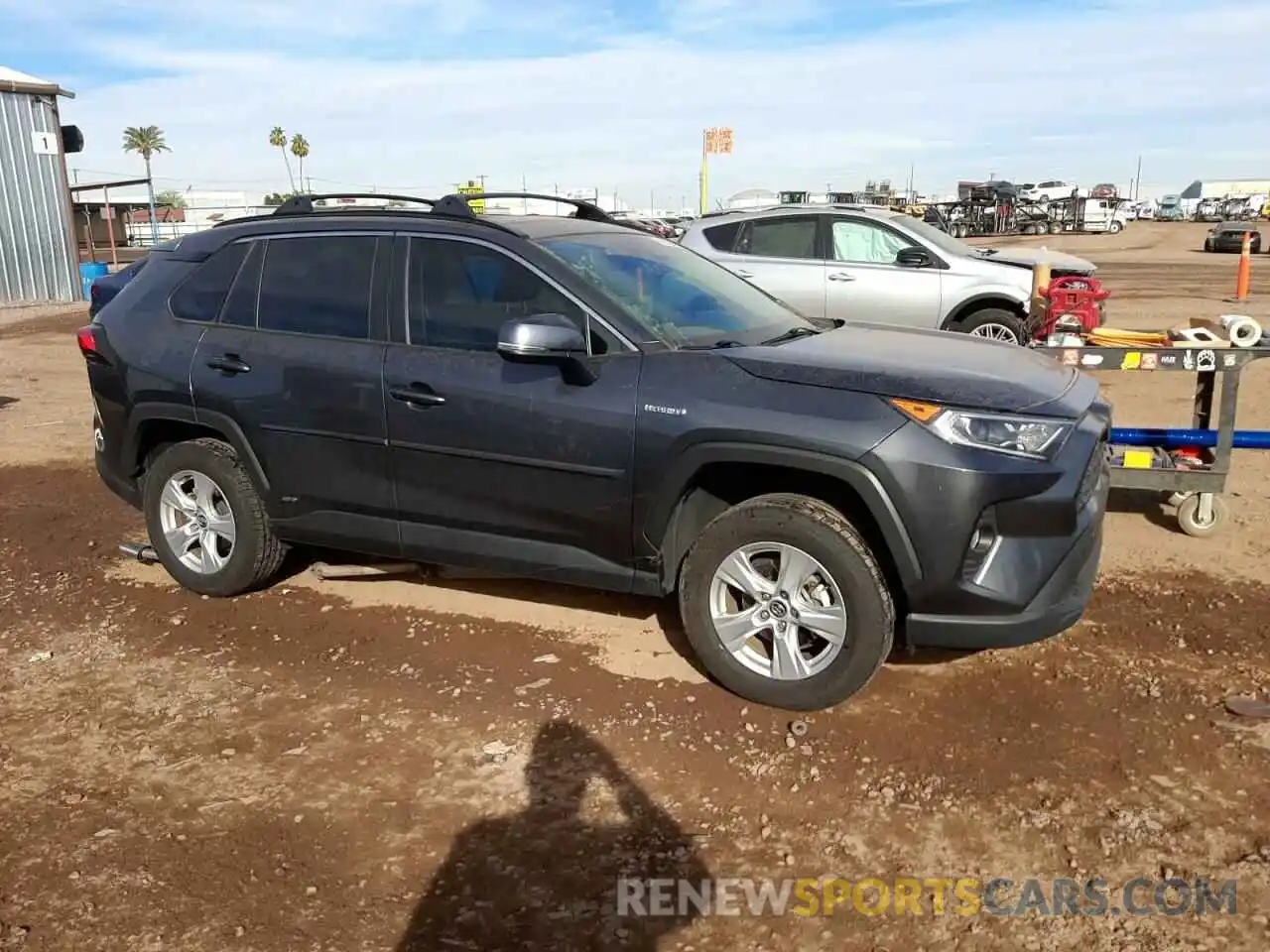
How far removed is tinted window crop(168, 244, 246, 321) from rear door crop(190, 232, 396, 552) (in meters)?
0.07

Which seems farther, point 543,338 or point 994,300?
point 994,300

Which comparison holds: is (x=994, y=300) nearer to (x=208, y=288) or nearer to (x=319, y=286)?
(x=319, y=286)

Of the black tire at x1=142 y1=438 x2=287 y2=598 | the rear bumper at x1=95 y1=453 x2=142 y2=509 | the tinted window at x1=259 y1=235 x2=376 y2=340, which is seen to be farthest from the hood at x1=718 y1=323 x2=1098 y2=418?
the rear bumper at x1=95 y1=453 x2=142 y2=509

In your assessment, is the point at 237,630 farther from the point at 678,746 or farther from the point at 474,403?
the point at 678,746

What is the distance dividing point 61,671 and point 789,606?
3071mm

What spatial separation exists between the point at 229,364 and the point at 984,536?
335 centimetres

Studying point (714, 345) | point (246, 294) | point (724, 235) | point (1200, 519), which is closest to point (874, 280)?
point (724, 235)

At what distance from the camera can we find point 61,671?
439cm

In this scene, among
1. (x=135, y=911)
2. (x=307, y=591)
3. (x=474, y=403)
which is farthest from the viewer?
(x=307, y=591)

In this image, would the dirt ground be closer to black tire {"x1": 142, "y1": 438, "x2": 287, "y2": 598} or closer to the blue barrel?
black tire {"x1": 142, "y1": 438, "x2": 287, "y2": 598}

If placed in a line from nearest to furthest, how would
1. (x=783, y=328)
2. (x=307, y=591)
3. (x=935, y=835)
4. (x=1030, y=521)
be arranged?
(x=935, y=835)
(x=1030, y=521)
(x=783, y=328)
(x=307, y=591)

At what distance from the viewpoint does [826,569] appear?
12.0 feet

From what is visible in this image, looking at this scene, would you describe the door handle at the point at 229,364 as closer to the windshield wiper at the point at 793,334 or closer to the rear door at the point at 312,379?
the rear door at the point at 312,379

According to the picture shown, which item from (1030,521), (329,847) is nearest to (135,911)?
(329,847)
